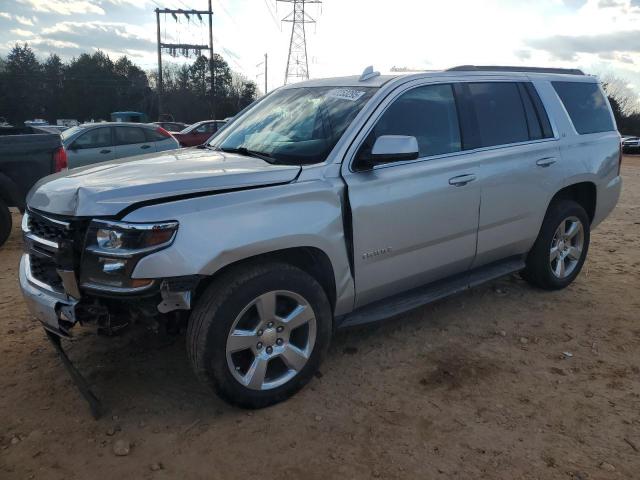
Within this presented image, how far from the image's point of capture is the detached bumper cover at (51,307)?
9.18ft

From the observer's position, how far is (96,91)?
6438cm

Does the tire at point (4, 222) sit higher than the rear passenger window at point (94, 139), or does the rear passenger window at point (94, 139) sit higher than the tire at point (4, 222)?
the rear passenger window at point (94, 139)

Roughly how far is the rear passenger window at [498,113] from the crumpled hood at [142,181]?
173 cm

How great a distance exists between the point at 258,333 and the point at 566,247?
336cm

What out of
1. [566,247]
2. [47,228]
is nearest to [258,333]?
[47,228]

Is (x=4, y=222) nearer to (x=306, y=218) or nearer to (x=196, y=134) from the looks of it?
(x=306, y=218)

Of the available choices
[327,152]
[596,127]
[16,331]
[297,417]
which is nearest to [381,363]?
[297,417]

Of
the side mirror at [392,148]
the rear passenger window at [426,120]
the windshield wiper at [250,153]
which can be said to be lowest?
the windshield wiper at [250,153]

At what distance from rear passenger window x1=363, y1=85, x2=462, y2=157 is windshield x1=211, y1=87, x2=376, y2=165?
211 mm

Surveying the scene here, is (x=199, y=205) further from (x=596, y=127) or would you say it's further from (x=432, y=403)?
(x=596, y=127)

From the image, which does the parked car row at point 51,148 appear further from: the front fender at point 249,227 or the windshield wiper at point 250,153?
the front fender at point 249,227

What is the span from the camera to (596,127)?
497 centimetres

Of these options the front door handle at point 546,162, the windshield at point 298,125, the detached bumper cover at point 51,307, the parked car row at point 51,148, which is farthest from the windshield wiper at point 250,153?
the front door handle at point 546,162

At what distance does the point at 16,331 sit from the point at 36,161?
331 cm
